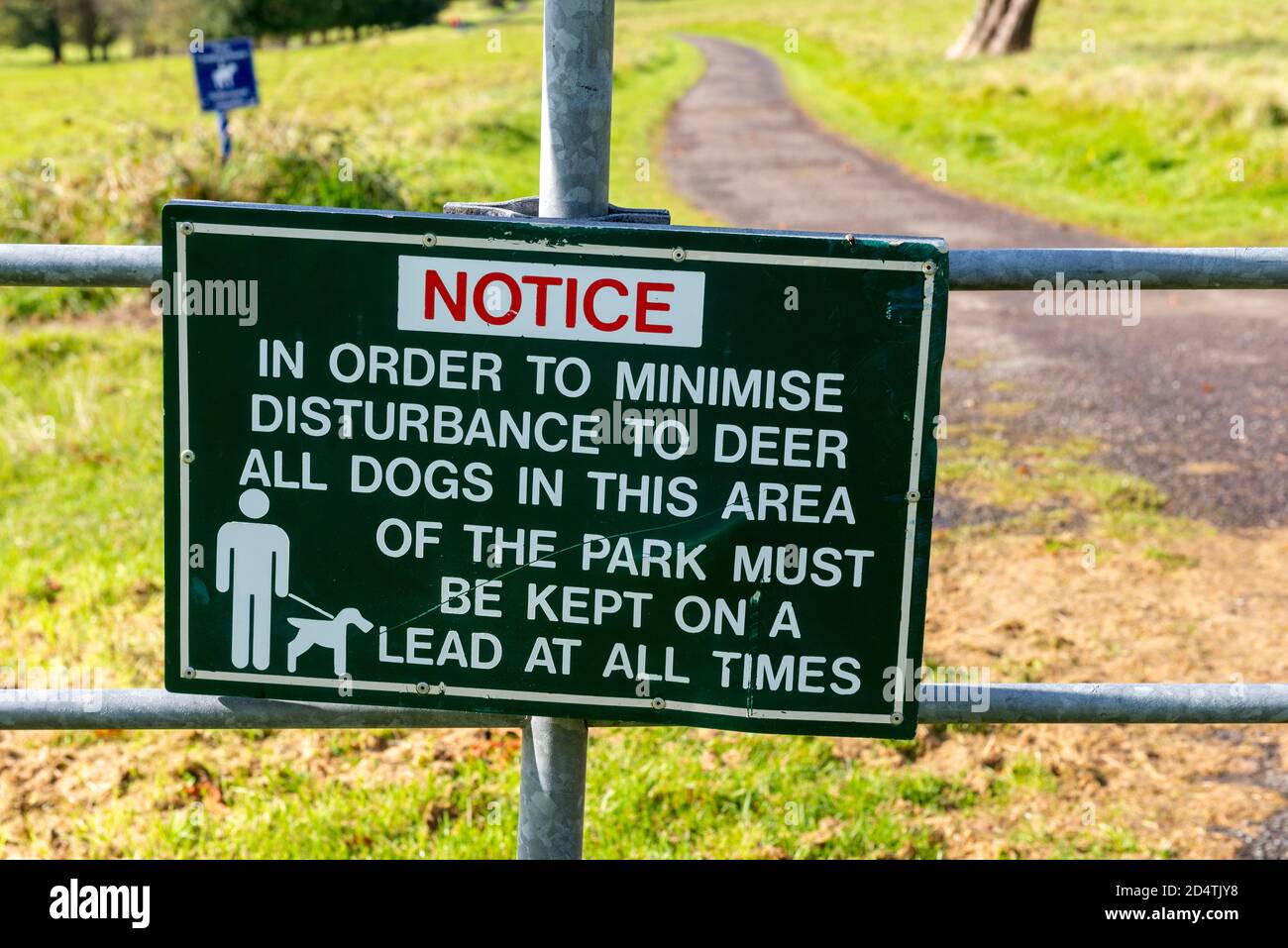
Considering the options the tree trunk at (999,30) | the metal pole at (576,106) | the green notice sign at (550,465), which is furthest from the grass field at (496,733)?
the tree trunk at (999,30)

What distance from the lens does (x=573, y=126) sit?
1773mm

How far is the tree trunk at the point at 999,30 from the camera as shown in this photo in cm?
2808

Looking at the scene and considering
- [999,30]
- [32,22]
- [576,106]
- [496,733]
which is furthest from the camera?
[32,22]

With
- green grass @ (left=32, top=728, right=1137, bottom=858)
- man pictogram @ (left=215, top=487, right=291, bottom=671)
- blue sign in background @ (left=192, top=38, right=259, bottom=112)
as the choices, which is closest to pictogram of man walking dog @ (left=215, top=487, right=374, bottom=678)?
man pictogram @ (left=215, top=487, right=291, bottom=671)

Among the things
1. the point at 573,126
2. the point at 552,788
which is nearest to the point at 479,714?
the point at 552,788

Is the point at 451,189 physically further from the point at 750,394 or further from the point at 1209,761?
the point at 750,394

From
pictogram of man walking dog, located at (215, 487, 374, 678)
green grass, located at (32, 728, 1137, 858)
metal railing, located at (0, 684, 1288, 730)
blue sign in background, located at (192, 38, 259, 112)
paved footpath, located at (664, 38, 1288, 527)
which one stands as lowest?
green grass, located at (32, 728, 1137, 858)

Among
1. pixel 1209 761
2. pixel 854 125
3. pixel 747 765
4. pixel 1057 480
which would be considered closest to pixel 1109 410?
pixel 1057 480

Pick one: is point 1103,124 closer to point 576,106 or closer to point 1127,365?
point 1127,365

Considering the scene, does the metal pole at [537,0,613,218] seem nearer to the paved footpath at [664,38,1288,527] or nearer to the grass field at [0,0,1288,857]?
the grass field at [0,0,1288,857]

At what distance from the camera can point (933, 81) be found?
22031 mm

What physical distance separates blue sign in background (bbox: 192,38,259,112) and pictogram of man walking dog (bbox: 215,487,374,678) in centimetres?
880

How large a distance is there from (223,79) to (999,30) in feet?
72.9

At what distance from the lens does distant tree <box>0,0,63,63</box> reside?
64688mm
